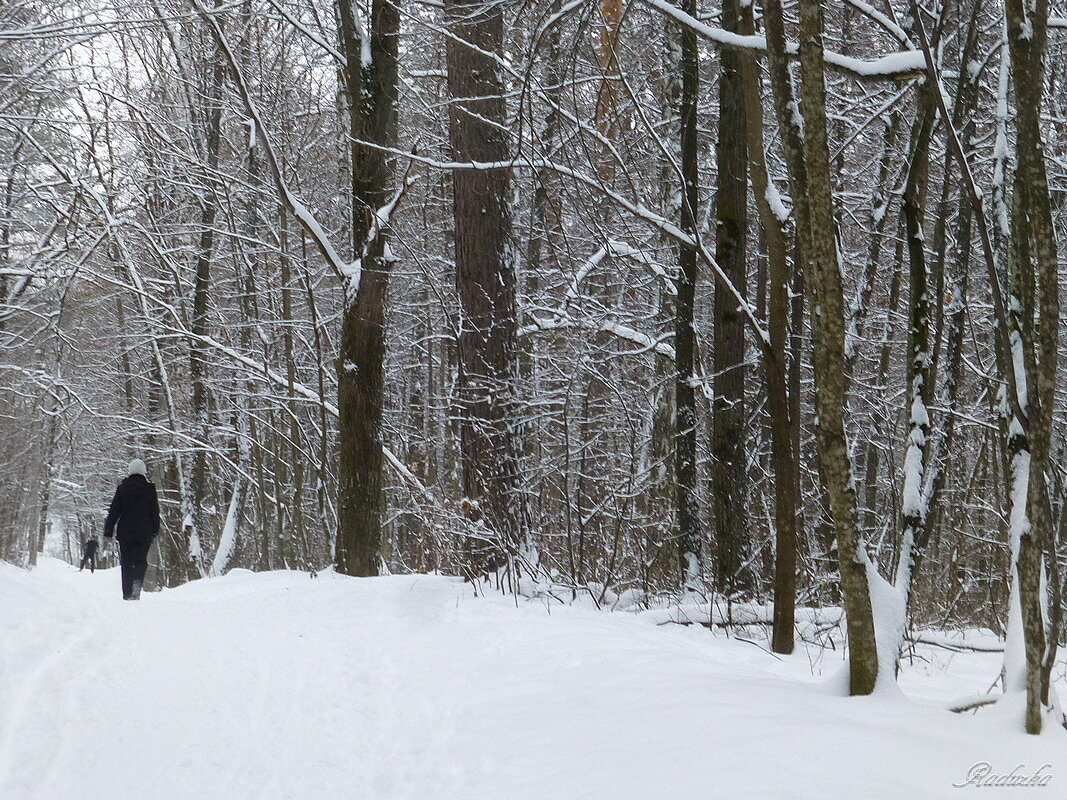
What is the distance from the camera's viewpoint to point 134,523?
12.4m

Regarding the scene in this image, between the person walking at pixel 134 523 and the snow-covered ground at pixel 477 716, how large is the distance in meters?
5.01

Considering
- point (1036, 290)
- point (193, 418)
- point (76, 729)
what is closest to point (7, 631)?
point (76, 729)

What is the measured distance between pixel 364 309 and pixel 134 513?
4.46 m

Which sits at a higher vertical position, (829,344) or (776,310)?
(776,310)

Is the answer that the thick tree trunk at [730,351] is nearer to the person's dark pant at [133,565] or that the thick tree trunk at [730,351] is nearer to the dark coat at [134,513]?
the dark coat at [134,513]

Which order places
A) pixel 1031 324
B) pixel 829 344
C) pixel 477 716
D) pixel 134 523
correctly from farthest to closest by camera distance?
1. pixel 134 523
2. pixel 477 716
3. pixel 829 344
4. pixel 1031 324

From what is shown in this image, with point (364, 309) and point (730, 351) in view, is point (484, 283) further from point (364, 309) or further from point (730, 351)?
point (730, 351)

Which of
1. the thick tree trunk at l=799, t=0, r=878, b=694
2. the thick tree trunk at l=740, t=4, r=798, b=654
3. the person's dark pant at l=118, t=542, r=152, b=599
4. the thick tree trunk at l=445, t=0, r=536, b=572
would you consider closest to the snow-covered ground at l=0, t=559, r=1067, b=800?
the thick tree trunk at l=799, t=0, r=878, b=694

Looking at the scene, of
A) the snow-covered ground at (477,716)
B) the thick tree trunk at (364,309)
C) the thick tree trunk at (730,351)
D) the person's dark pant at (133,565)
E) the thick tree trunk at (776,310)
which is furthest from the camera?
the person's dark pant at (133,565)

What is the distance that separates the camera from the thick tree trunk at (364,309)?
1048 cm

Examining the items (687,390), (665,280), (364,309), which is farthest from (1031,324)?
(364,309)

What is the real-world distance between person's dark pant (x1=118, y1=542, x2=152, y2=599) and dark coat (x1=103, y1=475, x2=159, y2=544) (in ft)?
0.22

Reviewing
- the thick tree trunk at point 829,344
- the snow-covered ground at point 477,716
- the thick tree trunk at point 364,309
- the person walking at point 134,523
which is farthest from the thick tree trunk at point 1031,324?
the person walking at point 134,523

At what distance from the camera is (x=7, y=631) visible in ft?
23.1
